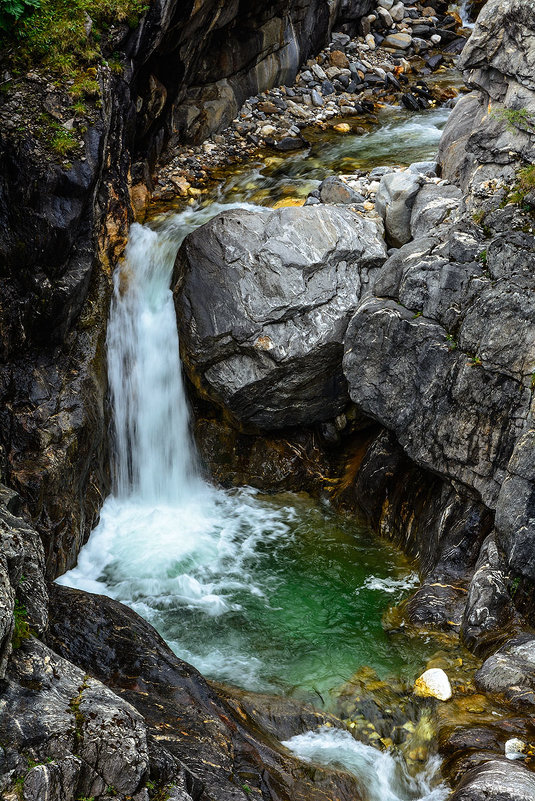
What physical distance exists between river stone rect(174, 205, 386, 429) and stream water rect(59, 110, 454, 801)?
0.68 metres

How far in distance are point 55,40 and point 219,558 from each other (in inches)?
278

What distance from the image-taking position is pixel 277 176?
1352cm

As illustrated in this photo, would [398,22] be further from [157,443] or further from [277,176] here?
[157,443]

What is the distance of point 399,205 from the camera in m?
10.5

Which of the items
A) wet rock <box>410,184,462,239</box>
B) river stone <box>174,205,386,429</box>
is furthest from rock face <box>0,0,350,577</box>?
wet rock <box>410,184,462,239</box>

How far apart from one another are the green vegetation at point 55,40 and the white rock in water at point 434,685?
785cm

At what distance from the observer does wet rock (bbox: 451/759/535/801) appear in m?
5.25

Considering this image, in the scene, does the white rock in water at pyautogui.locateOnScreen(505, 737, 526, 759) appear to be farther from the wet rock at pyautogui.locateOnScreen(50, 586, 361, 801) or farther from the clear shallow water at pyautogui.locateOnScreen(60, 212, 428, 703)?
the clear shallow water at pyautogui.locateOnScreen(60, 212, 428, 703)

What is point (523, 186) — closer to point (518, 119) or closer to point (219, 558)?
point (518, 119)

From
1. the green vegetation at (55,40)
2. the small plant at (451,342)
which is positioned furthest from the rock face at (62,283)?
the small plant at (451,342)

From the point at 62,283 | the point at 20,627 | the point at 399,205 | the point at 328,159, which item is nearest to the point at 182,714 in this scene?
the point at 20,627

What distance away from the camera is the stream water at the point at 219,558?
25.0 ft

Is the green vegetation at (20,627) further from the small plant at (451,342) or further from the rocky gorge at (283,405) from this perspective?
the small plant at (451,342)

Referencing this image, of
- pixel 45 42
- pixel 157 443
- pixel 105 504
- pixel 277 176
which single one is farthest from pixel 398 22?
pixel 105 504
